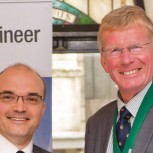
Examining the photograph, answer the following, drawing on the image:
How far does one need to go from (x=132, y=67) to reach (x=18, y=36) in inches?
25.8

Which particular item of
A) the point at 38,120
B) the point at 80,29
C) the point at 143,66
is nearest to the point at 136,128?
the point at 143,66

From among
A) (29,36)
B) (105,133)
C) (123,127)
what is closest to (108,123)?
(105,133)

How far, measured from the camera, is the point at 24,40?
2.42m

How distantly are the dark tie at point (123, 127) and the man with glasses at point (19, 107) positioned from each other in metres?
0.41

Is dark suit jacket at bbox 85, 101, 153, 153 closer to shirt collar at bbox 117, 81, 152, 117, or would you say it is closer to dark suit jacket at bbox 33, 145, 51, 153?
shirt collar at bbox 117, 81, 152, 117

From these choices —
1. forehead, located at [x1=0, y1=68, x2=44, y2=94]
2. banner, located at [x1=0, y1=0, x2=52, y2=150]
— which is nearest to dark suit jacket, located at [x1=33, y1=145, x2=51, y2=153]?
banner, located at [x1=0, y1=0, x2=52, y2=150]

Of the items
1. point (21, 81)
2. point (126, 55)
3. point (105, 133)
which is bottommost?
point (105, 133)

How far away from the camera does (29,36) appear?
241cm

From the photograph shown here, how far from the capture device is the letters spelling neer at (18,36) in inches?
94.6

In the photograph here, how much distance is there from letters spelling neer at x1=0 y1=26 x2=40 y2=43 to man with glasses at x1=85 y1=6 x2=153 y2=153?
42cm

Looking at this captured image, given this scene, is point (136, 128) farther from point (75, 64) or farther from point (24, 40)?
point (75, 64)

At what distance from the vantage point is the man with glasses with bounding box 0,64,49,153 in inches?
88.8

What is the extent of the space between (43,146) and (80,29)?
1.32 m

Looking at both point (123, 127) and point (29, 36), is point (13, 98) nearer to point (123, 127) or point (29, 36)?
point (29, 36)
